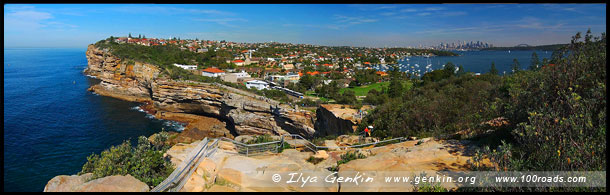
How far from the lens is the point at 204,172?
4.78 m

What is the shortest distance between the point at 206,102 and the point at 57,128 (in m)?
11.3

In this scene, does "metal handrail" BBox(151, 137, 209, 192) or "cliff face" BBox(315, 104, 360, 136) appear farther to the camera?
"cliff face" BBox(315, 104, 360, 136)

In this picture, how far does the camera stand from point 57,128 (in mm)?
23359

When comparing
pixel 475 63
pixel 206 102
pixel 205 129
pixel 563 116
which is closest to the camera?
pixel 563 116

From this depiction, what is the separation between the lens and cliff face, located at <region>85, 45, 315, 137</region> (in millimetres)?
24250

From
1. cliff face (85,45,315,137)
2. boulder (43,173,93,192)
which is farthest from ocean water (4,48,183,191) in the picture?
boulder (43,173,93,192)

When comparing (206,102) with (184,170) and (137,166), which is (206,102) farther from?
(184,170)

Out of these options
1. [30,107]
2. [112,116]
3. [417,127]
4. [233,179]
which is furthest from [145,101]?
[233,179]

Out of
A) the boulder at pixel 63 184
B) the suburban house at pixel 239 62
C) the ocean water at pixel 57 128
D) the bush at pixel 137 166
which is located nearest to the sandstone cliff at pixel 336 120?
the bush at pixel 137 166

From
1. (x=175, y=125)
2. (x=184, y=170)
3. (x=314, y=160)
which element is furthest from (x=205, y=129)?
(x=184, y=170)

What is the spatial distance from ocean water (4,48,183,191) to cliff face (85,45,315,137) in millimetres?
2186

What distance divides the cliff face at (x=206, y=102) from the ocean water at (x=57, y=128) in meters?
2.19

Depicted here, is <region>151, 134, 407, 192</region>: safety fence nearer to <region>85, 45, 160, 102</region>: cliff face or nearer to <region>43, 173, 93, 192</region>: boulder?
<region>43, 173, 93, 192</region>: boulder

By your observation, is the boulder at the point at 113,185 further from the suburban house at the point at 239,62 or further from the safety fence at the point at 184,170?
the suburban house at the point at 239,62
